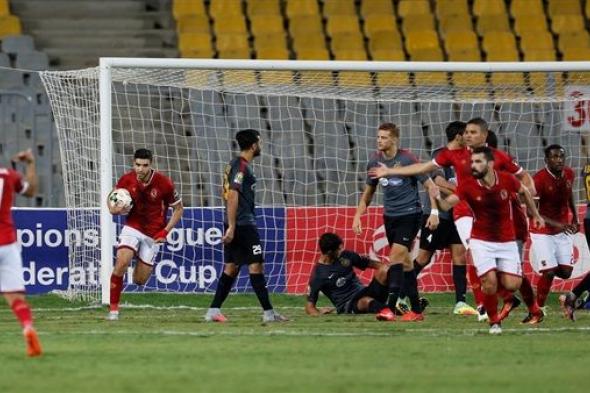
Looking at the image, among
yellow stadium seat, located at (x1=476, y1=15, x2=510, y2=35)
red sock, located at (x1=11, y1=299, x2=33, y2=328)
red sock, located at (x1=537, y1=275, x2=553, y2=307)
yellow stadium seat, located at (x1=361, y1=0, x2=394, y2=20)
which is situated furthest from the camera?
yellow stadium seat, located at (x1=361, y1=0, x2=394, y2=20)

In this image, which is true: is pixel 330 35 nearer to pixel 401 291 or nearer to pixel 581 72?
pixel 581 72

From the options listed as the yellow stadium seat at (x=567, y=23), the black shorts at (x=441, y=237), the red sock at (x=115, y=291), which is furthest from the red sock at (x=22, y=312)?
the yellow stadium seat at (x=567, y=23)

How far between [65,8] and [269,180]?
6.78 metres

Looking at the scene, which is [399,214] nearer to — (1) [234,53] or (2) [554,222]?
(2) [554,222]

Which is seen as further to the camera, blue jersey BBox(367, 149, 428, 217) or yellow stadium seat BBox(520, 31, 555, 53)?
yellow stadium seat BBox(520, 31, 555, 53)

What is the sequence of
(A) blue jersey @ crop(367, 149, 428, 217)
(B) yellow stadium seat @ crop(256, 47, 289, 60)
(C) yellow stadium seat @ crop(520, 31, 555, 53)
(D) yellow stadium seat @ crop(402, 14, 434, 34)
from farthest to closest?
(D) yellow stadium seat @ crop(402, 14, 434, 34), (C) yellow stadium seat @ crop(520, 31, 555, 53), (B) yellow stadium seat @ crop(256, 47, 289, 60), (A) blue jersey @ crop(367, 149, 428, 217)

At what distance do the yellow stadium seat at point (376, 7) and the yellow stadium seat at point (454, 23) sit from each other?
0.92m

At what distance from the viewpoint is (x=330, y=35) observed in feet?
85.4

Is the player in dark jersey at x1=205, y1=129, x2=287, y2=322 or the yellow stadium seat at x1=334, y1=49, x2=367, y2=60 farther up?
the yellow stadium seat at x1=334, y1=49, x2=367, y2=60

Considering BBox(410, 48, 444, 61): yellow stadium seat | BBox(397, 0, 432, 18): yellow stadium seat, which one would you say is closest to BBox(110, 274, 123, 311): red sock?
BBox(410, 48, 444, 61): yellow stadium seat

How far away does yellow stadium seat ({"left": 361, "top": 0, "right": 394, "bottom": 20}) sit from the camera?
26891mm

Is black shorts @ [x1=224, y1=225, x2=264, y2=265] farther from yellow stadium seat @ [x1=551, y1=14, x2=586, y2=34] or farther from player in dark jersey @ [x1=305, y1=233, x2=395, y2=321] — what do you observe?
yellow stadium seat @ [x1=551, y1=14, x2=586, y2=34]

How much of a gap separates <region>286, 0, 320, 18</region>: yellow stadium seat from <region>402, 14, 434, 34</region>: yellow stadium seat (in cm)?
156

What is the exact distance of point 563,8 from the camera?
27.4 metres
